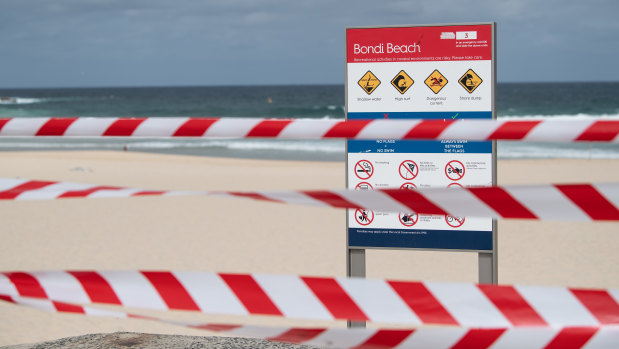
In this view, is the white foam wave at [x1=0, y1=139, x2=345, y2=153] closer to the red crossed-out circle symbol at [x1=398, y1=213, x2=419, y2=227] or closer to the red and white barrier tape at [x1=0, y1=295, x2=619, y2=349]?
the red crossed-out circle symbol at [x1=398, y1=213, x2=419, y2=227]

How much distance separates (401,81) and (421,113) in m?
0.23

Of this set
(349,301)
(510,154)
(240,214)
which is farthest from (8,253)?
(510,154)

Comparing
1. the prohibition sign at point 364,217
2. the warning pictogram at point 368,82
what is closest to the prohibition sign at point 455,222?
the prohibition sign at point 364,217

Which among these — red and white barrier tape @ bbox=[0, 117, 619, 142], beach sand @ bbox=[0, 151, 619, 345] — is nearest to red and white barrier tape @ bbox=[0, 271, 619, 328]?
red and white barrier tape @ bbox=[0, 117, 619, 142]

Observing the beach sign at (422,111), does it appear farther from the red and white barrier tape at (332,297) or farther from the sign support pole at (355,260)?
the red and white barrier tape at (332,297)

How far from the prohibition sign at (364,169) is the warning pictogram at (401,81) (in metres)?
0.48

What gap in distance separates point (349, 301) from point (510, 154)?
24.2 meters

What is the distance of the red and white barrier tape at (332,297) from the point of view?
209 cm

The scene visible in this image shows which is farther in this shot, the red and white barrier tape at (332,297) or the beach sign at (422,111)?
the beach sign at (422,111)

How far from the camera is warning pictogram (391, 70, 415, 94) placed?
13.8ft

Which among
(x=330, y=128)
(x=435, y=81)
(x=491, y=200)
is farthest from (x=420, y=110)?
(x=491, y=200)

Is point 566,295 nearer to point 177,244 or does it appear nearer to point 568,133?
point 568,133

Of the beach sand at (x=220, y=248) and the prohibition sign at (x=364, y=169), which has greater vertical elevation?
the prohibition sign at (x=364, y=169)

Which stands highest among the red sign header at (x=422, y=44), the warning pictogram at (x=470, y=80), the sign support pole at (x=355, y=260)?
the red sign header at (x=422, y=44)
